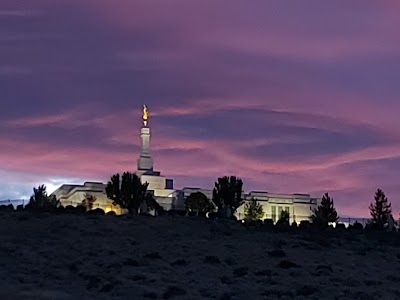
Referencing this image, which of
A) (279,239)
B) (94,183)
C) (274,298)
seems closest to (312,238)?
(279,239)

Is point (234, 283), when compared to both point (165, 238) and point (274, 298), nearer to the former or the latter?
point (274, 298)

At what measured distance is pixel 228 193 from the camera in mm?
82250

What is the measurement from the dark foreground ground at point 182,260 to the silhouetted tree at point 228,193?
24.7m

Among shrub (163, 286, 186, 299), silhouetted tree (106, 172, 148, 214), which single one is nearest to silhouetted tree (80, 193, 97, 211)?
silhouetted tree (106, 172, 148, 214)

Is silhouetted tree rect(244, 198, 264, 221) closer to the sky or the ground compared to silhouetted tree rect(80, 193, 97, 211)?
closer to the ground

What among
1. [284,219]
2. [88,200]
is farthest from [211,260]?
[88,200]

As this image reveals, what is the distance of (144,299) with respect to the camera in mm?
37688

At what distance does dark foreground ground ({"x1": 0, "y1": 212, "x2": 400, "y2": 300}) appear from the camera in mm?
39250

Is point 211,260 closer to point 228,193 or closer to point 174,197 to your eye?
point 228,193

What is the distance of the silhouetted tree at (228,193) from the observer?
269 ft

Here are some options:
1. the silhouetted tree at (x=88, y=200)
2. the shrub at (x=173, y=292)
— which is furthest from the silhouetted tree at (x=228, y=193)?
the shrub at (x=173, y=292)

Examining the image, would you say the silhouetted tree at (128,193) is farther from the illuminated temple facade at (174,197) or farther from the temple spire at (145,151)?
the temple spire at (145,151)

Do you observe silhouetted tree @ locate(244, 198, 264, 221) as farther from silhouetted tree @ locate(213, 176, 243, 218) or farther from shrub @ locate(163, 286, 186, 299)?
shrub @ locate(163, 286, 186, 299)

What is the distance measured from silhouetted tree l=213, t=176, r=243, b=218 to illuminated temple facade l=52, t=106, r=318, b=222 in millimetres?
18755
